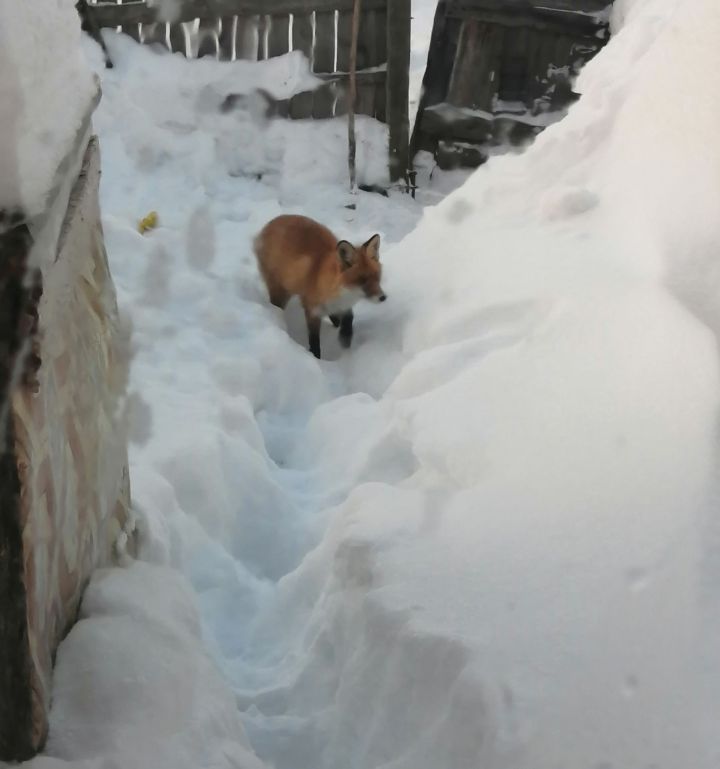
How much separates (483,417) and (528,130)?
4.96 m

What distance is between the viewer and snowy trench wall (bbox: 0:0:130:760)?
3.72ft

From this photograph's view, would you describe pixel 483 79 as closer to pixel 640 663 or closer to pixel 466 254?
pixel 466 254

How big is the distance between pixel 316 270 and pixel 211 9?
3.14 m

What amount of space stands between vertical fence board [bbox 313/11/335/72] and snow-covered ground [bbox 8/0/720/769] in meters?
2.78

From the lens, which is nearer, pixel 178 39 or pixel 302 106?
pixel 178 39

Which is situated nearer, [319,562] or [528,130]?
[319,562]

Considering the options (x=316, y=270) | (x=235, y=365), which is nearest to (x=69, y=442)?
(x=235, y=365)

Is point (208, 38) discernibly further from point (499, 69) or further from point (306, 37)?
point (499, 69)

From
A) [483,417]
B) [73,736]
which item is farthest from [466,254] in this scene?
[73,736]

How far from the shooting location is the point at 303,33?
Answer: 671cm

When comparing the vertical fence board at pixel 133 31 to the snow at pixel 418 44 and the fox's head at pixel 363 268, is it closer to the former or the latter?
the snow at pixel 418 44

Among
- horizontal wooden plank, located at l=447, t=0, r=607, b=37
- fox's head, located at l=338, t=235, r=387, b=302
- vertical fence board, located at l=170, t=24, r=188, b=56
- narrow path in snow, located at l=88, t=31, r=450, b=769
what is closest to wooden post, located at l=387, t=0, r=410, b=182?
narrow path in snow, located at l=88, t=31, r=450, b=769

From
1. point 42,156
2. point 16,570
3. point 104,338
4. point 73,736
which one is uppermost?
point 42,156

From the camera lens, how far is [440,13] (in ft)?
22.5
